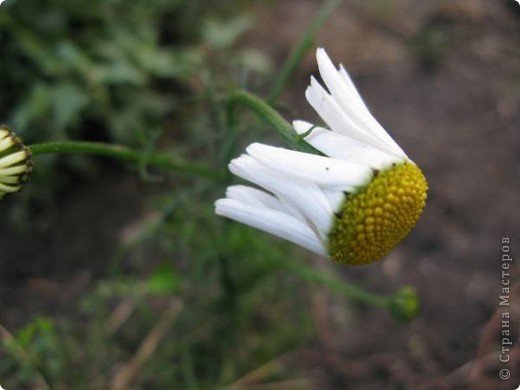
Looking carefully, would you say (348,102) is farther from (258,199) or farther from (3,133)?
(3,133)

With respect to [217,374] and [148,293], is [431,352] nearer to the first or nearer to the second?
[217,374]

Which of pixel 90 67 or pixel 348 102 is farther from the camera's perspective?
pixel 90 67

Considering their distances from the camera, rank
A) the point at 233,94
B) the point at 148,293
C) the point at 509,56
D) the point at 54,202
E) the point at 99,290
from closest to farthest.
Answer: the point at 233,94, the point at 99,290, the point at 148,293, the point at 54,202, the point at 509,56

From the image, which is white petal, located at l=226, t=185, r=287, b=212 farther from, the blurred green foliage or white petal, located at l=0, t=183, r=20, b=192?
the blurred green foliage

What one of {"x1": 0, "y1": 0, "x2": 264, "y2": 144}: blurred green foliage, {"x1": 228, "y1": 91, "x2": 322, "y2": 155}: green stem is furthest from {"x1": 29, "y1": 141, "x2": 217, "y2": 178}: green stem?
{"x1": 0, "y1": 0, "x2": 264, "y2": 144}: blurred green foliage

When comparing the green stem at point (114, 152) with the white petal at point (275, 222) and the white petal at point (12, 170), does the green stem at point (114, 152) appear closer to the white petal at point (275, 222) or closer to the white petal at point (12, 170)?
the white petal at point (12, 170)

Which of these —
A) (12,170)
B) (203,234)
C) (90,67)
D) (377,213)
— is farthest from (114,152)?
(90,67)

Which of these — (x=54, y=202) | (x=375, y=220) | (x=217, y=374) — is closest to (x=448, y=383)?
(x=217, y=374)
